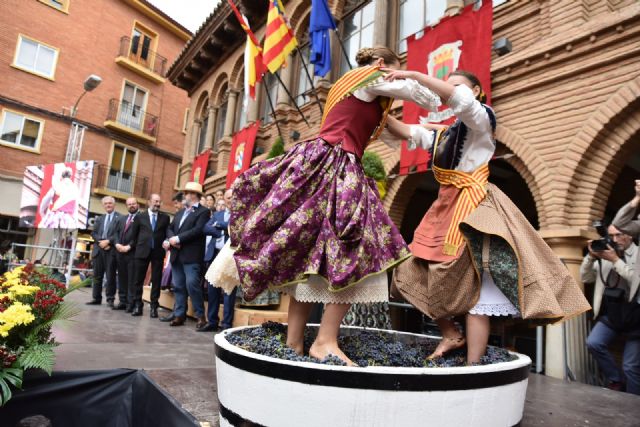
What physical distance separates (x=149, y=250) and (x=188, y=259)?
Answer: 1160mm

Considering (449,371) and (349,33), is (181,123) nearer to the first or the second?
(349,33)

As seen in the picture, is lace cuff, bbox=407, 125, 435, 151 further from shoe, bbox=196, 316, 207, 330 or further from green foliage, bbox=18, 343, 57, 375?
shoe, bbox=196, 316, 207, 330

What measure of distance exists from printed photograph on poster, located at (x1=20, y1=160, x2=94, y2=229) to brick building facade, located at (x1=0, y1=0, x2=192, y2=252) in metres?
7.73

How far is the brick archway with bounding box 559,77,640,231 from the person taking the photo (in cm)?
452

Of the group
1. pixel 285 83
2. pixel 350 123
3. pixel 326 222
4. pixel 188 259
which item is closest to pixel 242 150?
pixel 285 83

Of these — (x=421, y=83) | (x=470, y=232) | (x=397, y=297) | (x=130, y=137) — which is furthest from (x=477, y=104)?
(x=130, y=137)

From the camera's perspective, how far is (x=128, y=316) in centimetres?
584

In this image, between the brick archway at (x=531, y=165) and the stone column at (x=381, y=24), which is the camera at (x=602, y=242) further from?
the stone column at (x=381, y=24)

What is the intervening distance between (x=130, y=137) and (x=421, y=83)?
2191 cm

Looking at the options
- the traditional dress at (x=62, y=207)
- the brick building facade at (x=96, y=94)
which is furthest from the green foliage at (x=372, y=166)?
the brick building facade at (x=96, y=94)

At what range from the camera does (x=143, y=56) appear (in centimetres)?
2209

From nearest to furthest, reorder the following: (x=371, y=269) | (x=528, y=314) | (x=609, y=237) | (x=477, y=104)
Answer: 1. (x=371, y=269)
2. (x=528, y=314)
3. (x=477, y=104)
4. (x=609, y=237)

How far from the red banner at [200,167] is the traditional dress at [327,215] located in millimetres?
12282

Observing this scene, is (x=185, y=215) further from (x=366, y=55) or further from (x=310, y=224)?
(x=310, y=224)
